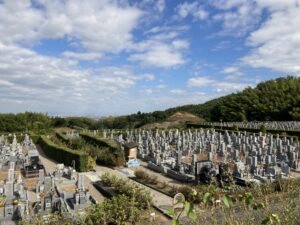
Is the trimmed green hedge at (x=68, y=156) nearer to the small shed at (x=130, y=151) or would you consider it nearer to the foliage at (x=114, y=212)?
the small shed at (x=130, y=151)

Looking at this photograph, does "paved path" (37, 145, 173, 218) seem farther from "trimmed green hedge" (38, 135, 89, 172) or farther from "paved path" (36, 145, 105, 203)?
"trimmed green hedge" (38, 135, 89, 172)

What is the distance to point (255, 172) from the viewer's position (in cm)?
1469

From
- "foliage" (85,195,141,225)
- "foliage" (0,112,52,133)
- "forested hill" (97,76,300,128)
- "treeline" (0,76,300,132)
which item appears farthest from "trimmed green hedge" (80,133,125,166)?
"forested hill" (97,76,300,128)

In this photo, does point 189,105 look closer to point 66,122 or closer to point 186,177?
point 66,122

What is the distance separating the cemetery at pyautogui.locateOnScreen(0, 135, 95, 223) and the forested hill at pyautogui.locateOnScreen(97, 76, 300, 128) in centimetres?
2752

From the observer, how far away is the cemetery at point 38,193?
29.3 feet

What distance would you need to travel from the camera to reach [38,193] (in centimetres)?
1161

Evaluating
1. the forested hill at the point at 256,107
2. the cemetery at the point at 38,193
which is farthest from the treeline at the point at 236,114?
the cemetery at the point at 38,193

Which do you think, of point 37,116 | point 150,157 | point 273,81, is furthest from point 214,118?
point 150,157

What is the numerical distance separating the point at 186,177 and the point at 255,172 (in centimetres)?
336

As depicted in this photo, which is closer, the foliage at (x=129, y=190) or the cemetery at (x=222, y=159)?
the foliage at (x=129, y=190)

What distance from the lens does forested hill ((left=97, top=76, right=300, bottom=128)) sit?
4644 cm

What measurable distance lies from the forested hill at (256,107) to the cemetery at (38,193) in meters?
27.5

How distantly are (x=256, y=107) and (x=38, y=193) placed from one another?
148ft
